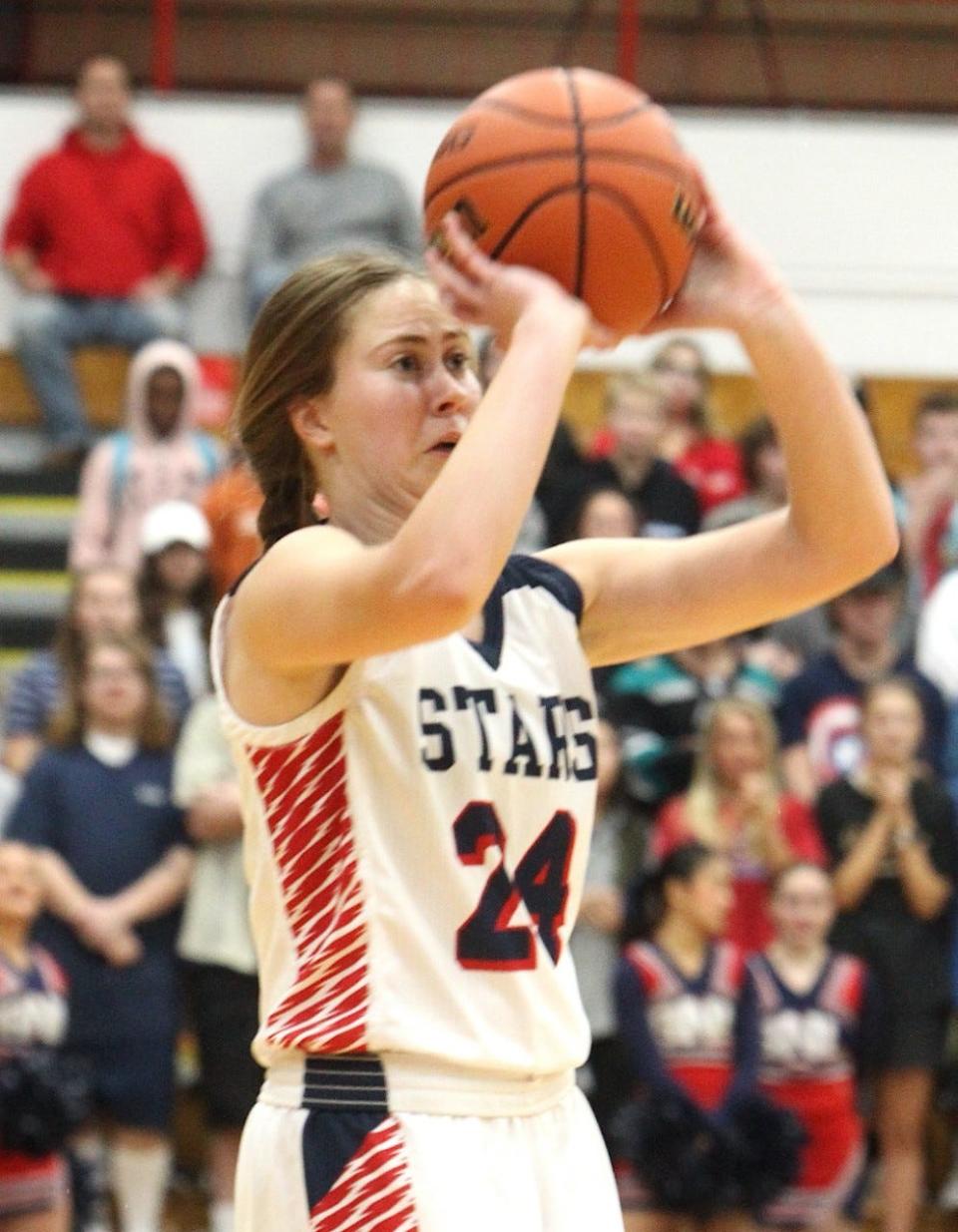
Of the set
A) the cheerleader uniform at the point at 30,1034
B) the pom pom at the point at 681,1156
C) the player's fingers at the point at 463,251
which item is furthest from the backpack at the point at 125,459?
the player's fingers at the point at 463,251

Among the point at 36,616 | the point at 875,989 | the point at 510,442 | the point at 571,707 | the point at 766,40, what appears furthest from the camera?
the point at 766,40

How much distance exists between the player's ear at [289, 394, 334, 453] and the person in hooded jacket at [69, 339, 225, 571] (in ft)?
18.1

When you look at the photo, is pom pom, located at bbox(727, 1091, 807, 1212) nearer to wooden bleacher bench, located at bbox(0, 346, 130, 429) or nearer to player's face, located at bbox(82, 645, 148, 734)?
player's face, located at bbox(82, 645, 148, 734)

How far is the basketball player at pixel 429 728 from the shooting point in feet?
8.89

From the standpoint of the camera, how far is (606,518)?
744cm

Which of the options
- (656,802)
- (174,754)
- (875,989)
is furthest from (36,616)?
(875,989)

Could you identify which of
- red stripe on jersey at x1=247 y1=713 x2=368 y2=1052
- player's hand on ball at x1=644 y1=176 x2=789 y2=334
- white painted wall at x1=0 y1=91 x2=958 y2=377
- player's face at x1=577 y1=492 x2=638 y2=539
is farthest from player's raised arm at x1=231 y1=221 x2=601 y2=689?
white painted wall at x1=0 y1=91 x2=958 y2=377

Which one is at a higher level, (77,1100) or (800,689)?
(800,689)

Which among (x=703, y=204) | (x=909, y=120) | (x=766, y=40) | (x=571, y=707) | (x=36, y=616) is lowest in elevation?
(x=571, y=707)

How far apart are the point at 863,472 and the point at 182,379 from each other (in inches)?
247

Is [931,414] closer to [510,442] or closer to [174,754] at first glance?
[174,754]

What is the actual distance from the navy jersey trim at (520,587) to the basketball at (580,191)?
39 cm

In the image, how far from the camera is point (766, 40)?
12656mm

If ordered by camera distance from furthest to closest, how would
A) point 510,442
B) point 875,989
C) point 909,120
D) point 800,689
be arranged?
1. point 909,120
2. point 800,689
3. point 875,989
4. point 510,442
